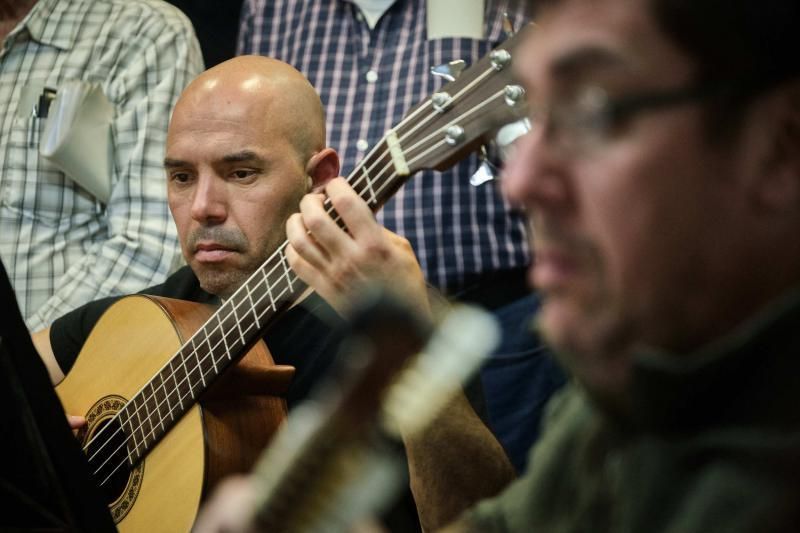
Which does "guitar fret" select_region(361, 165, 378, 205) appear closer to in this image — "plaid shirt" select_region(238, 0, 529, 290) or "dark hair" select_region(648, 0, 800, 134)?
"plaid shirt" select_region(238, 0, 529, 290)

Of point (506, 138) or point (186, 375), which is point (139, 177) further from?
point (506, 138)

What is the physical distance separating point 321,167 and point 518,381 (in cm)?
56

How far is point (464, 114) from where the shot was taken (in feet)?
4.79

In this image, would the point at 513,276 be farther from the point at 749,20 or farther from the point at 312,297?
the point at 749,20

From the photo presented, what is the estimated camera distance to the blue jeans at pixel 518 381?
80.2 inches

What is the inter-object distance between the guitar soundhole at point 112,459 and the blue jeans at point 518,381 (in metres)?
0.67

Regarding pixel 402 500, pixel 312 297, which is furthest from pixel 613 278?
pixel 312 297

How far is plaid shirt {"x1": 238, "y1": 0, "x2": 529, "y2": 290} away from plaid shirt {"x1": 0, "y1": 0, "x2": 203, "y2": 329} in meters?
0.23

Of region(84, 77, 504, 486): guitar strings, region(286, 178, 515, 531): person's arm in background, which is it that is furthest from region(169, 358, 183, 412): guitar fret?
region(286, 178, 515, 531): person's arm in background

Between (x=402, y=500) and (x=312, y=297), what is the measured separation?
40cm

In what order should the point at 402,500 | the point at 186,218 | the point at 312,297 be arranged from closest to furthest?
the point at 402,500, the point at 312,297, the point at 186,218

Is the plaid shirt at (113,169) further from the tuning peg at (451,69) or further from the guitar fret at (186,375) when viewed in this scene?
the tuning peg at (451,69)

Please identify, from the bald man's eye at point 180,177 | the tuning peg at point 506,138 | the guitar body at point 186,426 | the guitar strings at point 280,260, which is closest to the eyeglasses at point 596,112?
the tuning peg at point 506,138

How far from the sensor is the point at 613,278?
2.46 ft
